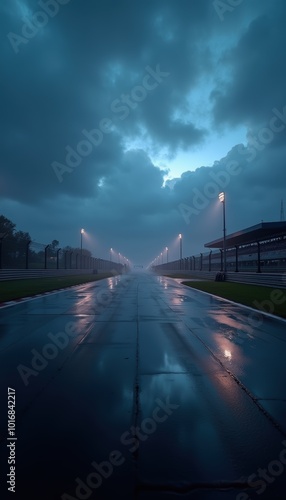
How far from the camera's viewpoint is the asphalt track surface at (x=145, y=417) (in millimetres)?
2414

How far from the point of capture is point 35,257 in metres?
47.6

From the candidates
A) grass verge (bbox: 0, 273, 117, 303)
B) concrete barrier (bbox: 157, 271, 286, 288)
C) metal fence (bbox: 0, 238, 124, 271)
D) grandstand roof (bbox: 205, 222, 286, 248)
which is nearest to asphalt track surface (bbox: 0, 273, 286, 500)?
grass verge (bbox: 0, 273, 117, 303)

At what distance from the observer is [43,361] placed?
5324mm

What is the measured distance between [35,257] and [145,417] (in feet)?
154

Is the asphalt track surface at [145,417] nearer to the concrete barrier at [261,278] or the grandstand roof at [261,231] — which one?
the concrete barrier at [261,278]

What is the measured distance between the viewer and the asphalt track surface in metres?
2.41

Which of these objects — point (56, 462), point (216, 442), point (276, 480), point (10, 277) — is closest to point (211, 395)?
point (216, 442)

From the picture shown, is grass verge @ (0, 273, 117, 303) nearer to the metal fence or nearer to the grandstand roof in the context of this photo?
the metal fence

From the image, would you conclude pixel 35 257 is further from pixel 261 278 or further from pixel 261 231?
pixel 261 278

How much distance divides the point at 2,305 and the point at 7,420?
9665 millimetres

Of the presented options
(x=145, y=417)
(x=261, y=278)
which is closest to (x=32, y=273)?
(x=261, y=278)

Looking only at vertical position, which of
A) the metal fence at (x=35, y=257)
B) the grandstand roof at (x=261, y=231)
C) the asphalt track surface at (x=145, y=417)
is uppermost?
the grandstand roof at (x=261, y=231)

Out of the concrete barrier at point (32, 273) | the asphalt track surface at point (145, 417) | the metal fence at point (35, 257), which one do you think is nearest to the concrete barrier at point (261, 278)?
the asphalt track surface at point (145, 417)

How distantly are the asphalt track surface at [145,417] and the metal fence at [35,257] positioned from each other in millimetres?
21156
